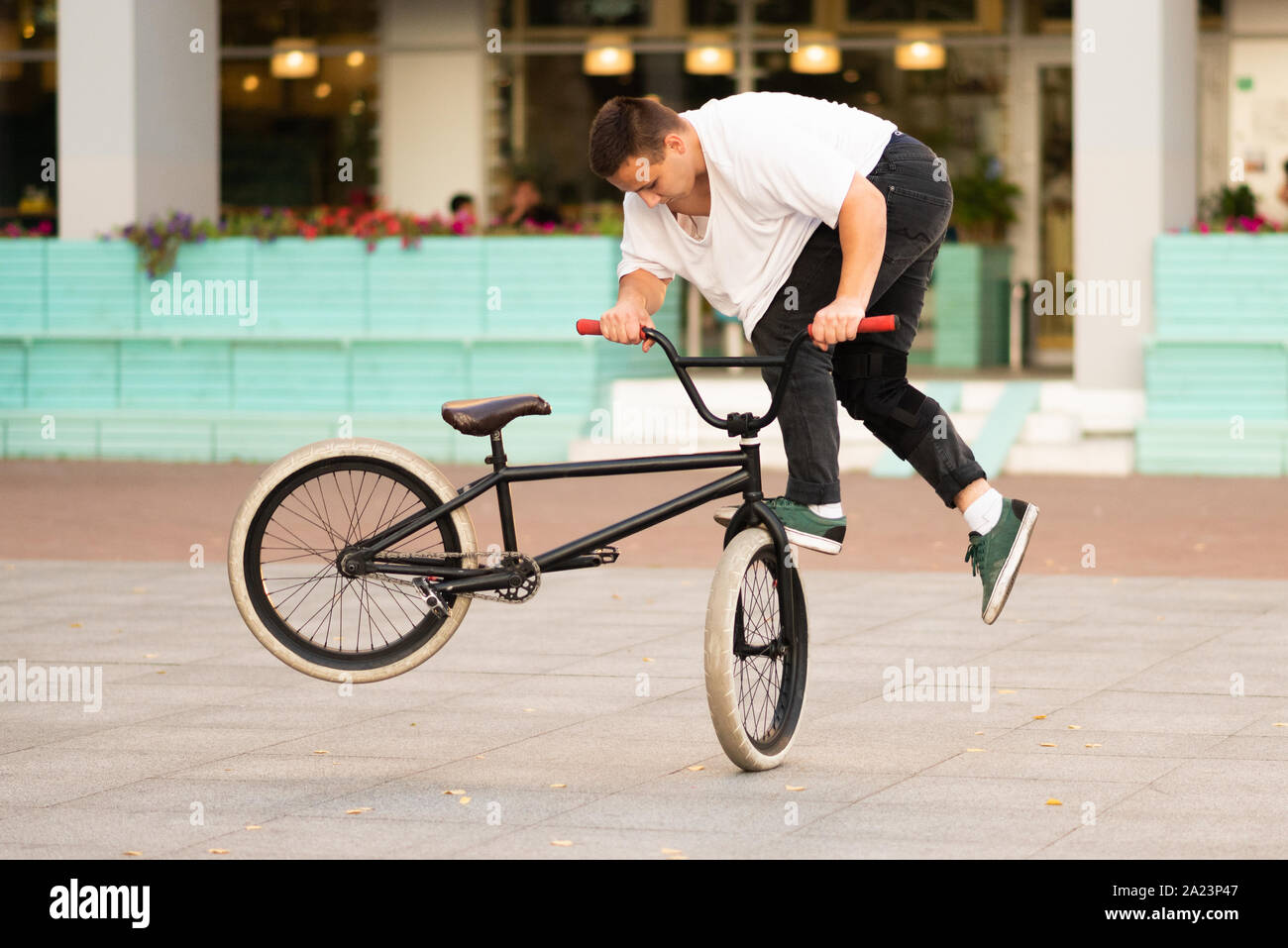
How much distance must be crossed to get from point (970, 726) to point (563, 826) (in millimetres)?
1620

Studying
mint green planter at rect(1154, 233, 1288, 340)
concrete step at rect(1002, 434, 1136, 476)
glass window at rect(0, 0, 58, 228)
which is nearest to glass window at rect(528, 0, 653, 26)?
glass window at rect(0, 0, 58, 228)

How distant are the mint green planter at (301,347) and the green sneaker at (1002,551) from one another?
842cm

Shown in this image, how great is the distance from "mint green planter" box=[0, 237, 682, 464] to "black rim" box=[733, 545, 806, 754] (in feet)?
28.1

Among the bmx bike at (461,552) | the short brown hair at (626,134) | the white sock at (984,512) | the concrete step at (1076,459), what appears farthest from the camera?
the concrete step at (1076,459)

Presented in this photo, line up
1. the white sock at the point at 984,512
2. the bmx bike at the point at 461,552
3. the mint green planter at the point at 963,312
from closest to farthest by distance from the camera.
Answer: the bmx bike at the point at 461,552 < the white sock at the point at 984,512 < the mint green planter at the point at 963,312

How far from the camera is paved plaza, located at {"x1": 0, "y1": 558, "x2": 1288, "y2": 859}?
176 inches

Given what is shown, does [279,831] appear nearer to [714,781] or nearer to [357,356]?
[714,781]

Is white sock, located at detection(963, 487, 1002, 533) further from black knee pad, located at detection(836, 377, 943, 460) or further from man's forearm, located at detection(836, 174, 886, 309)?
man's forearm, located at detection(836, 174, 886, 309)

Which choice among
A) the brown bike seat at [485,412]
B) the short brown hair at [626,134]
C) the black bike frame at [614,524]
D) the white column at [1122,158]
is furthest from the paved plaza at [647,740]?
the white column at [1122,158]

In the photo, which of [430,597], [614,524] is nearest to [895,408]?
[614,524]

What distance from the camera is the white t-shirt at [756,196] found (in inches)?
198

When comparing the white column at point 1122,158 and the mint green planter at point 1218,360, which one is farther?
the white column at point 1122,158

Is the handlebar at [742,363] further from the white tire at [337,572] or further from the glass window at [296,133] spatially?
the glass window at [296,133]

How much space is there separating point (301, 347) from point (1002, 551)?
31.6ft
